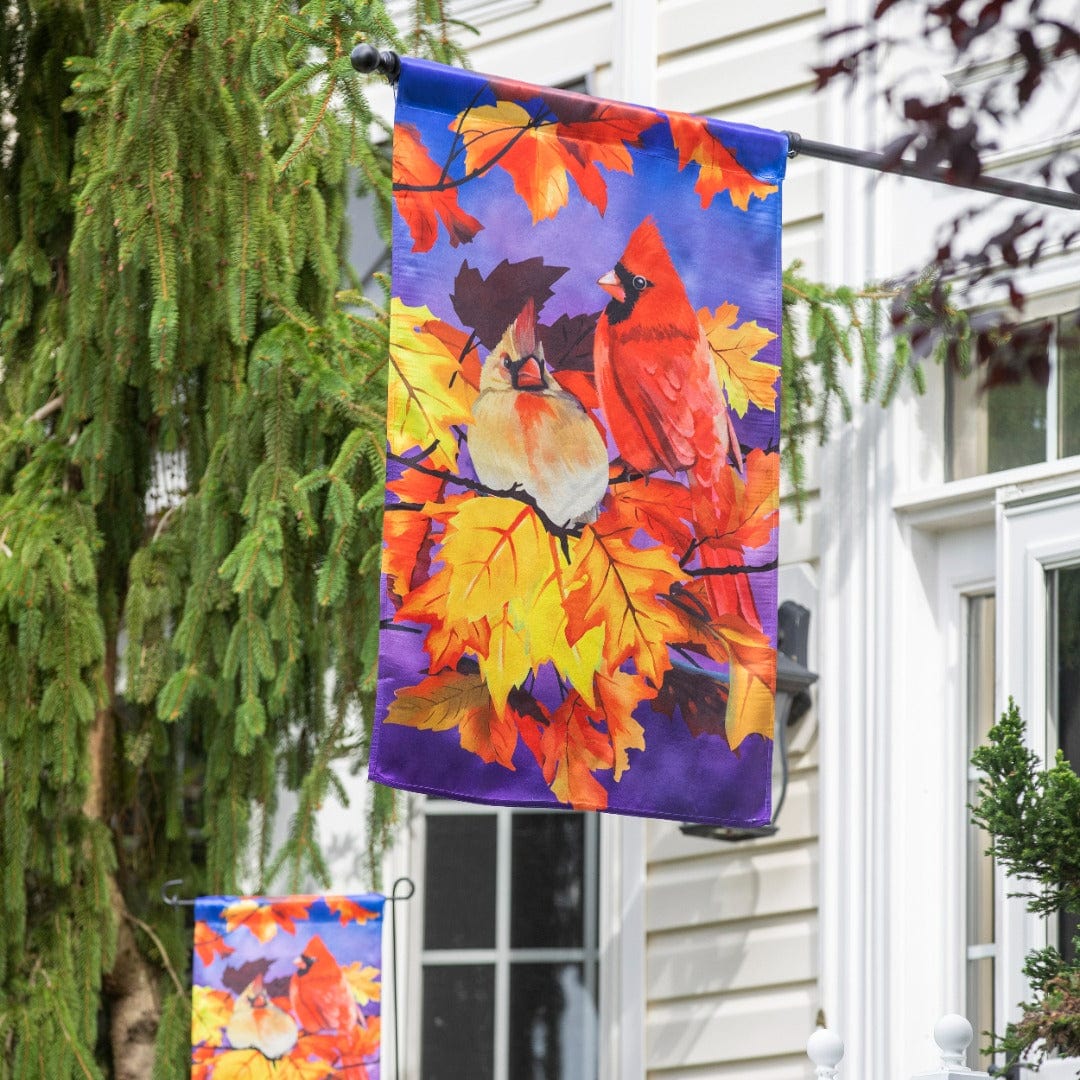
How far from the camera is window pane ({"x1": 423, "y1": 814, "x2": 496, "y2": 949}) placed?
6.81 metres

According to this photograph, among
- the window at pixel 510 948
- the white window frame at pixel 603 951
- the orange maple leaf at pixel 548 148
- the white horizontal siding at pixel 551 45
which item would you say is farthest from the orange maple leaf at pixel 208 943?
the white horizontal siding at pixel 551 45

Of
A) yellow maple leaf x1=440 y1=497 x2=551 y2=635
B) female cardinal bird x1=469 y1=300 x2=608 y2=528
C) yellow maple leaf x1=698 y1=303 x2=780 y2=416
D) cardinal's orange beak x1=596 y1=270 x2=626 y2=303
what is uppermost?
cardinal's orange beak x1=596 y1=270 x2=626 y2=303

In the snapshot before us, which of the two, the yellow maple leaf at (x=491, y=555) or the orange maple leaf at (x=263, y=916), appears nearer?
the yellow maple leaf at (x=491, y=555)

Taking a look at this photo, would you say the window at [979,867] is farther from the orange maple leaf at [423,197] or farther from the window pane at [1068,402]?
the orange maple leaf at [423,197]

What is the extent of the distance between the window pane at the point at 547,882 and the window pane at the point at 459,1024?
0.20 metres

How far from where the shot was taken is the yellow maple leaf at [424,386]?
3686 millimetres

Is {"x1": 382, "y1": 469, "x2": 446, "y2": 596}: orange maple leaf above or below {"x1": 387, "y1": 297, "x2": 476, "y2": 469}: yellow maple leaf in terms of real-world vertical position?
below

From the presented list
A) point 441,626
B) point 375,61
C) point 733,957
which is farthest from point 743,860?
point 375,61

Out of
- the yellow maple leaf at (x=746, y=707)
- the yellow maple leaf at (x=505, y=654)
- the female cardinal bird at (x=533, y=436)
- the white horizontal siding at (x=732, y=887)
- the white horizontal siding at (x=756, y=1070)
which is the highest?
the female cardinal bird at (x=533, y=436)

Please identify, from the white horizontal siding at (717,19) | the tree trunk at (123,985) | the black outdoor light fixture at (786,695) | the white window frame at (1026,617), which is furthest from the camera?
the white horizontal siding at (717,19)

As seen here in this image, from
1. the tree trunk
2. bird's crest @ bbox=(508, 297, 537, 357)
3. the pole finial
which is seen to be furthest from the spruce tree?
bird's crest @ bbox=(508, 297, 537, 357)

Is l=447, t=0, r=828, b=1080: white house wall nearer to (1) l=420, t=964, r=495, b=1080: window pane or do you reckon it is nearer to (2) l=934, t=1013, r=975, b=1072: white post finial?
(1) l=420, t=964, r=495, b=1080: window pane

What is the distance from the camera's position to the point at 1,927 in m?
5.95

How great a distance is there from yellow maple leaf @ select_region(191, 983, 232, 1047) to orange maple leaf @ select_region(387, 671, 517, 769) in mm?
2540
